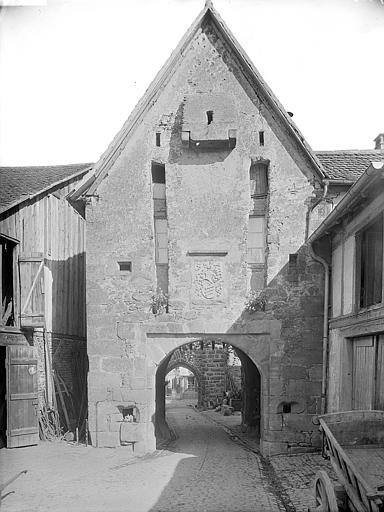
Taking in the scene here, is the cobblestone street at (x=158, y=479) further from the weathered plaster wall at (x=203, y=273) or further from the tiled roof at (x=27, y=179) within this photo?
the tiled roof at (x=27, y=179)

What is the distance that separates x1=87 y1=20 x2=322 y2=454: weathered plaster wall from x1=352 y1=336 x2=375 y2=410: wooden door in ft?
5.48

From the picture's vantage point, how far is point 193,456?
10.8 m

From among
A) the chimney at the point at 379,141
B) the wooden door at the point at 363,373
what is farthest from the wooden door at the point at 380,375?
the chimney at the point at 379,141

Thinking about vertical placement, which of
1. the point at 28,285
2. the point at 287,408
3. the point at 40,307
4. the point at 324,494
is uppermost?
the point at 28,285

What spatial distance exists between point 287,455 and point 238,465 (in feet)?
3.53

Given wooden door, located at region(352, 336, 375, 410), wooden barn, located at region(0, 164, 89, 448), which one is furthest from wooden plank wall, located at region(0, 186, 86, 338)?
wooden door, located at region(352, 336, 375, 410)

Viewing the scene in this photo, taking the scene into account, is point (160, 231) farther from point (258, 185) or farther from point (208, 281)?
point (258, 185)

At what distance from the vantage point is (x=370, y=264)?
8438mm

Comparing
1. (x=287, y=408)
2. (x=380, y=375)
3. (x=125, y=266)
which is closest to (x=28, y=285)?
(x=125, y=266)

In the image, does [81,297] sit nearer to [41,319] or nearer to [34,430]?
[41,319]

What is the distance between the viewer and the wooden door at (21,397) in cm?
1136

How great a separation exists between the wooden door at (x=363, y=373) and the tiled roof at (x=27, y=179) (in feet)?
25.4

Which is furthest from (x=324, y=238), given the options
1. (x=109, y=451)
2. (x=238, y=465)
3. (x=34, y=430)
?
(x=34, y=430)

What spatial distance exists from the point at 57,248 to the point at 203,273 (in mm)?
5262
